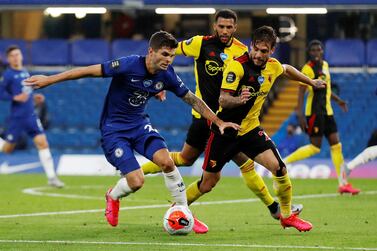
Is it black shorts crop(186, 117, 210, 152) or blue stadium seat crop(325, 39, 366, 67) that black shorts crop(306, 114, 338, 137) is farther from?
Result: blue stadium seat crop(325, 39, 366, 67)

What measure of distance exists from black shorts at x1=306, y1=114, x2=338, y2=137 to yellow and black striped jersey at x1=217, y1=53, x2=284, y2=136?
21.0ft

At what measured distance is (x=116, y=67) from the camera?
40.5 ft

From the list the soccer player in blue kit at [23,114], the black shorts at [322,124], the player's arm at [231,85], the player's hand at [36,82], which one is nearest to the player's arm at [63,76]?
the player's hand at [36,82]

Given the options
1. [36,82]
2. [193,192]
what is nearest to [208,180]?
[193,192]

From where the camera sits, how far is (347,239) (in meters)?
11.9

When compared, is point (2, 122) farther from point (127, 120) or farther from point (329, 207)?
point (127, 120)

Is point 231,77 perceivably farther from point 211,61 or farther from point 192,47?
point 192,47

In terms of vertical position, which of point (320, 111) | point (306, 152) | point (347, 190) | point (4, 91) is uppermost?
point (4, 91)

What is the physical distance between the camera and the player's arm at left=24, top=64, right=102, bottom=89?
11.7 metres

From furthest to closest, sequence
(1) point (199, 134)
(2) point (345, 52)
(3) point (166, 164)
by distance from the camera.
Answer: (2) point (345, 52)
(1) point (199, 134)
(3) point (166, 164)

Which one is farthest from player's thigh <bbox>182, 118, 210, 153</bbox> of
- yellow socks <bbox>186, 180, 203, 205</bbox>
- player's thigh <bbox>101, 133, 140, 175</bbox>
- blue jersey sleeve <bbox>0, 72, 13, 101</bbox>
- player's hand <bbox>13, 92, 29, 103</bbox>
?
blue jersey sleeve <bbox>0, 72, 13, 101</bbox>

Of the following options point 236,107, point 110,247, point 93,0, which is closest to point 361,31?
point 93,0

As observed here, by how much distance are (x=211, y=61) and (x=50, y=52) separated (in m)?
17.3

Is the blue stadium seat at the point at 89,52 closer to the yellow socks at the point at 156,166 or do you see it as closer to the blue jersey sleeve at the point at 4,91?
the blue jersey sleeve at the point at 4,91
